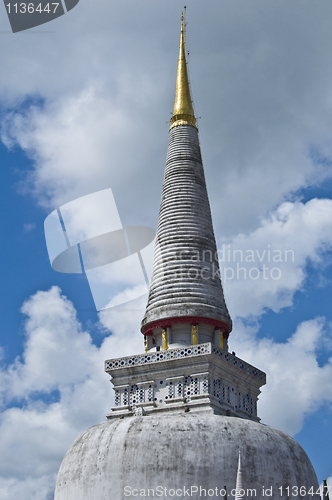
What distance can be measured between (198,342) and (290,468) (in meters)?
7.76

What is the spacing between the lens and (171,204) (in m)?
35.2

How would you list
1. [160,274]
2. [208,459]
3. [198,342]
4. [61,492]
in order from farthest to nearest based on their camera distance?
[160,274] → [198,342] → [61,492] → [208,459]

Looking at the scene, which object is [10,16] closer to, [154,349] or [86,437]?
[154,349]

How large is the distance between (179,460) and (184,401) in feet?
13.7

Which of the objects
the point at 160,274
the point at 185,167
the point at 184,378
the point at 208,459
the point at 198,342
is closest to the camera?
the point at 208,459

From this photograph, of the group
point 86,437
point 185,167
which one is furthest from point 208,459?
point 185,167

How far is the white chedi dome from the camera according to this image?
952 inches

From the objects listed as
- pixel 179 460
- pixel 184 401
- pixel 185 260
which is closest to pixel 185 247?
pixel 185 260

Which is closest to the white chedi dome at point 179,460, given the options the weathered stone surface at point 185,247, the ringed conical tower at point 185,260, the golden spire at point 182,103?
the ringed conical tower at point 185,260

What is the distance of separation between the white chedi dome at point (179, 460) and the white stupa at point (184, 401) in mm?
39

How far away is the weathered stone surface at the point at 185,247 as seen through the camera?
31.6 metres

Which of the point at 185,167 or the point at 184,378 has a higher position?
the point at 185,167

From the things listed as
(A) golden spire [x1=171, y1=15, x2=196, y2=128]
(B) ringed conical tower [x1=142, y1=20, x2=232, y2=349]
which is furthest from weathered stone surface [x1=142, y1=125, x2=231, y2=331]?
(A) golden spire [x1=171, y1=15, x2=196, y2=128]

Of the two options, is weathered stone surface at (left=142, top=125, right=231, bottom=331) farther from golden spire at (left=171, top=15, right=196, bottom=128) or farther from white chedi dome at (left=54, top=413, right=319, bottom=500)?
white chedi dome at (left=54, top=413, right=319, bottom=500)
